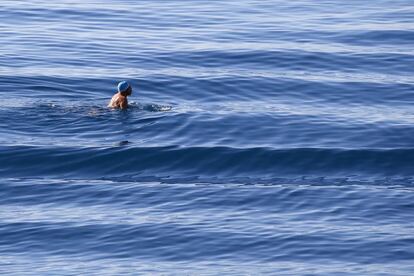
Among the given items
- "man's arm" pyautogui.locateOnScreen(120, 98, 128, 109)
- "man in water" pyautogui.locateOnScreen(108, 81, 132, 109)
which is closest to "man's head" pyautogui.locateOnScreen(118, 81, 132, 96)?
"man in water" pyautogui.locateOnScreen(108, 81, 132, 109)

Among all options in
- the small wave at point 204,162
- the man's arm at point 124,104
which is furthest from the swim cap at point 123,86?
the small wave at point 204,162

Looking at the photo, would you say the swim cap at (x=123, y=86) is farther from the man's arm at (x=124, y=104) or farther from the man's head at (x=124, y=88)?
the man's arm at (x=124, y=104)

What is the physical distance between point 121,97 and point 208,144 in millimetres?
2246

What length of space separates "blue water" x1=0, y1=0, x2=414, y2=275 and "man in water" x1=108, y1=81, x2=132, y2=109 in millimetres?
A: 280

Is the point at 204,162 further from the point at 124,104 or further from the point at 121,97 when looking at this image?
the point at 124,104

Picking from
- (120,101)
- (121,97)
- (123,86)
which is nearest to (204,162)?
(123,86)

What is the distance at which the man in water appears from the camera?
27.4 metres

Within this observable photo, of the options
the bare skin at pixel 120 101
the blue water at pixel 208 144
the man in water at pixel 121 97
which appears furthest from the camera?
the bare skin at pixel 120 101

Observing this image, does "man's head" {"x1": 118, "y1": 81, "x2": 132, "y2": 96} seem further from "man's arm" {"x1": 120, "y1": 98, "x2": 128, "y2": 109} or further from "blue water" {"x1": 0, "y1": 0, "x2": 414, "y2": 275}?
"blue water" {"x1": 0, "y1": 0, "x2": 414, "y2": 275}

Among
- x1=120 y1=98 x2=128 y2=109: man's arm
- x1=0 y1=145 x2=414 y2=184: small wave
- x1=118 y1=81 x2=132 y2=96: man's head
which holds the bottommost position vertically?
x1=0 y1=145 x2=414 y2=184: small wave

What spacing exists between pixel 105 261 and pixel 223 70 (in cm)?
1277

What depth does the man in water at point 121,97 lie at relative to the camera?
27.4 metres

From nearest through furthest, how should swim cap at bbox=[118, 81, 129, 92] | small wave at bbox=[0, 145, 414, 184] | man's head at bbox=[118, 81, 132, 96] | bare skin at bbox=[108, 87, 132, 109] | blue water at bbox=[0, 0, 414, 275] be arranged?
1. blue water at bbox=[0, 0, 414, 275]
2. small wave at bbox=[0, 145, 414, 184]
3. swim cap at bbox=[118, 81, 129, 92]
4. man's head at bbox=[118, 81, 132, 96]
5. bare skin at bbox=[108, 87, 132, 109]

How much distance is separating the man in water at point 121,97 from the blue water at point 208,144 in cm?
28
